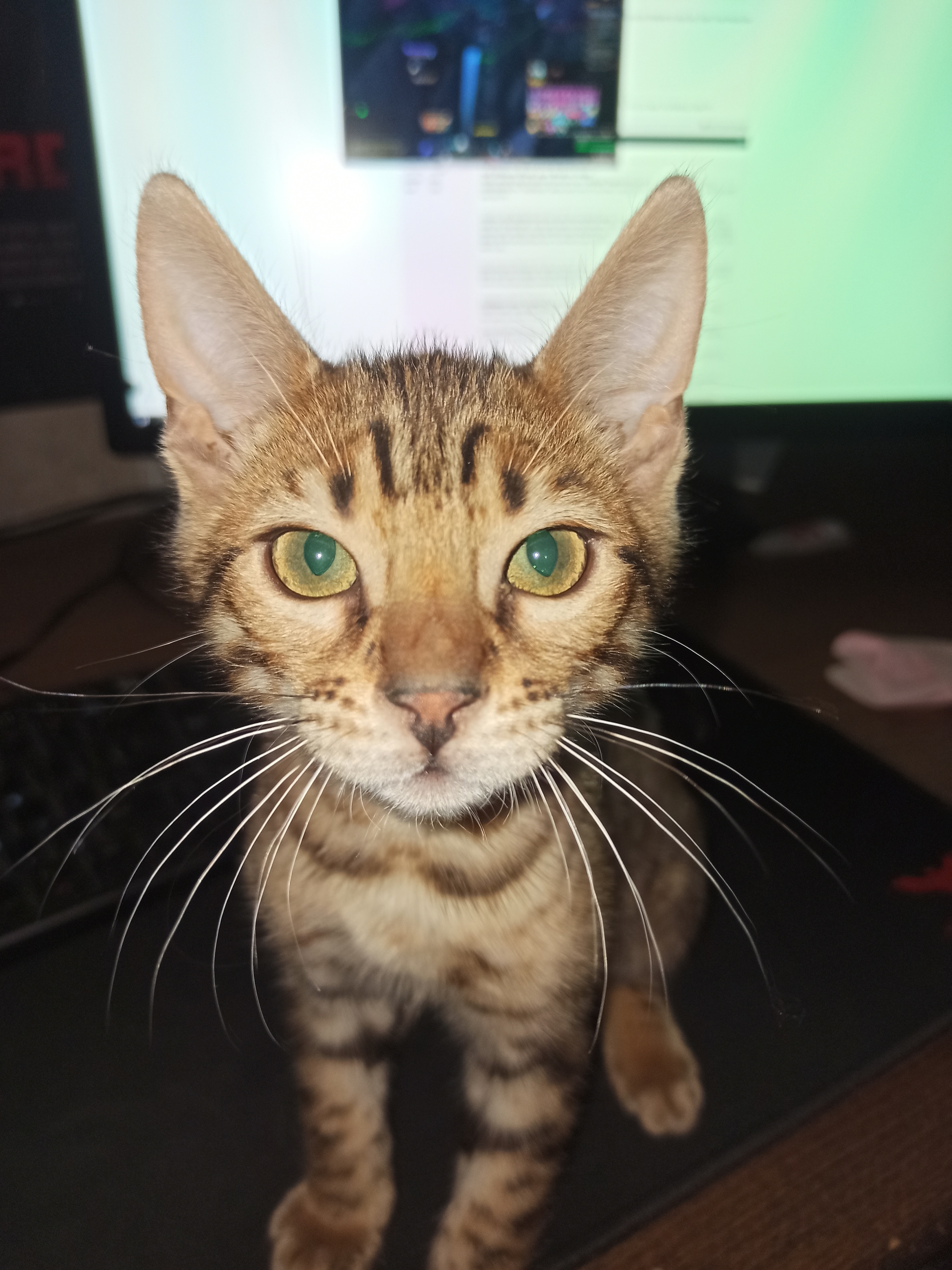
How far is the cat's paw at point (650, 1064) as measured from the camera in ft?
1.68

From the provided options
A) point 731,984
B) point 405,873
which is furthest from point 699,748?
point 405,873

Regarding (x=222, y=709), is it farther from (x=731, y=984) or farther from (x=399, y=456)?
(x=731, y=984)

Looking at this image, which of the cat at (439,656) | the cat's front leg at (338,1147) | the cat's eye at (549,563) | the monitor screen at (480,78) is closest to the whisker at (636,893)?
the cat at (439,656)

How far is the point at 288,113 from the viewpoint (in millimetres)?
752

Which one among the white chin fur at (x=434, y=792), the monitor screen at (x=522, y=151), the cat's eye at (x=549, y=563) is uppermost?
the monitor screen at (x=522, y=151)

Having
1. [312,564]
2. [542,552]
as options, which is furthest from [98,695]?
[542,552]

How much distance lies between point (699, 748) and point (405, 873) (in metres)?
0.36

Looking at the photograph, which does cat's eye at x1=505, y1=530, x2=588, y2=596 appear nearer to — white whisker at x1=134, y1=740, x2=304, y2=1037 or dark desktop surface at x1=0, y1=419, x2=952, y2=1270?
white whisker at x1=134, y1=740, x2=304, y2=1037

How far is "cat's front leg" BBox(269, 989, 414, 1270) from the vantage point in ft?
1.61

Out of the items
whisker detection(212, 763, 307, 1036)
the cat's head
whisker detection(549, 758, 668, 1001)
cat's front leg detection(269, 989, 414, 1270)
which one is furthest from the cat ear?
cat's front leg detection(269, 989, 414, 1270)

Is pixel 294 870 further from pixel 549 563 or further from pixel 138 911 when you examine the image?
pixel 549 563

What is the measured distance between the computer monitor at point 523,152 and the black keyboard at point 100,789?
0.32 meters

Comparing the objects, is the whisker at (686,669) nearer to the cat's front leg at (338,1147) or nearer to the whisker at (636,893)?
the whisker at (636,893)

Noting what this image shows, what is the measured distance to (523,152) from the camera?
792 millimetres
